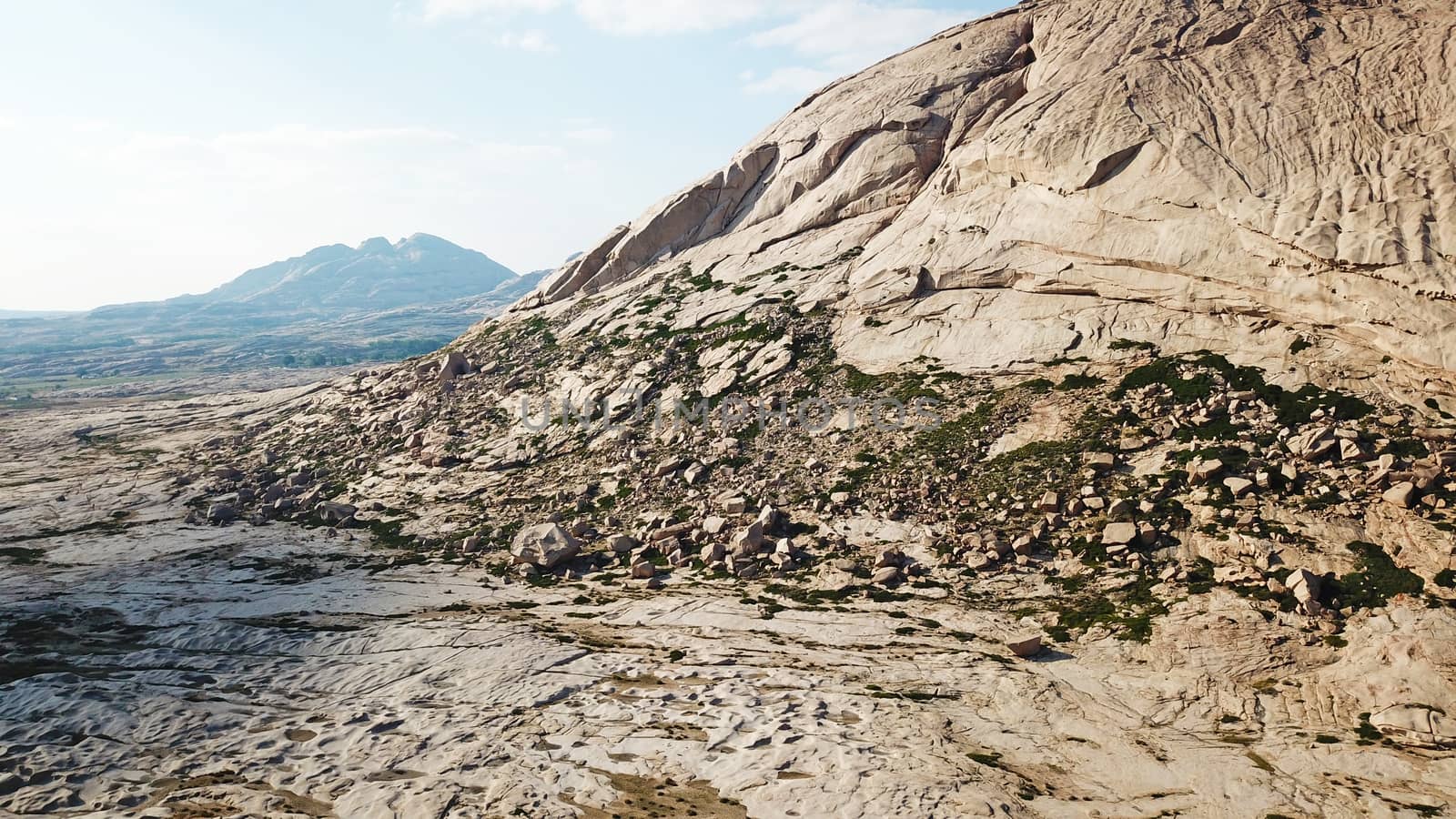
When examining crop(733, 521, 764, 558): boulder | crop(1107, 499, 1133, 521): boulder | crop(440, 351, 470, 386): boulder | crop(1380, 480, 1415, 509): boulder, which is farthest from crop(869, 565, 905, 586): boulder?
crop(440, 351, 470, 386): boulder

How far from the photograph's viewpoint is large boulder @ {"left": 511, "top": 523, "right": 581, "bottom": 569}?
4059cm

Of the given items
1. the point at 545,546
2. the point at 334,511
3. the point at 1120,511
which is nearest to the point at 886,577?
the point at 1120,511

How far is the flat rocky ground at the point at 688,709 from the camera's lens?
21.8m

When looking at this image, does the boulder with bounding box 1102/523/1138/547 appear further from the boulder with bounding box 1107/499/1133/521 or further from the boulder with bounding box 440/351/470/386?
the boulder with bounding box 440/351/470/386

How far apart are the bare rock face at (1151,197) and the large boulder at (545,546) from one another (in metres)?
22.1

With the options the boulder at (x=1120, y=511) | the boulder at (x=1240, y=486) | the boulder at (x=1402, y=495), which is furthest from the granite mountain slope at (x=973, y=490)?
the boulder at (x=1120, y=511)

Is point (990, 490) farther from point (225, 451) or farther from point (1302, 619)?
point (225, 451)

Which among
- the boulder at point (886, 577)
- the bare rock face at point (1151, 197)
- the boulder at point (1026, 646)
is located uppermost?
the bare rock face at point (1151, 197)

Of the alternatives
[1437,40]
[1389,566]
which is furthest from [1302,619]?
[1437,40]

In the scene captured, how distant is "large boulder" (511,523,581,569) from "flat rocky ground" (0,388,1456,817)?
1928 millimetres

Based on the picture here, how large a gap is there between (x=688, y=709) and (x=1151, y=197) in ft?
127

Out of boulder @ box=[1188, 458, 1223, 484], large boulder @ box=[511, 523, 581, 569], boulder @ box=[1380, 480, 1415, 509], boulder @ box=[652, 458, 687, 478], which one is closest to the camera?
boulder @ box=[1380, 480, 1415, 509]

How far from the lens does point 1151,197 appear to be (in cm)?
4591

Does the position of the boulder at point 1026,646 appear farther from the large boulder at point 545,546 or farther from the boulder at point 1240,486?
the large boulder at point 545,546
